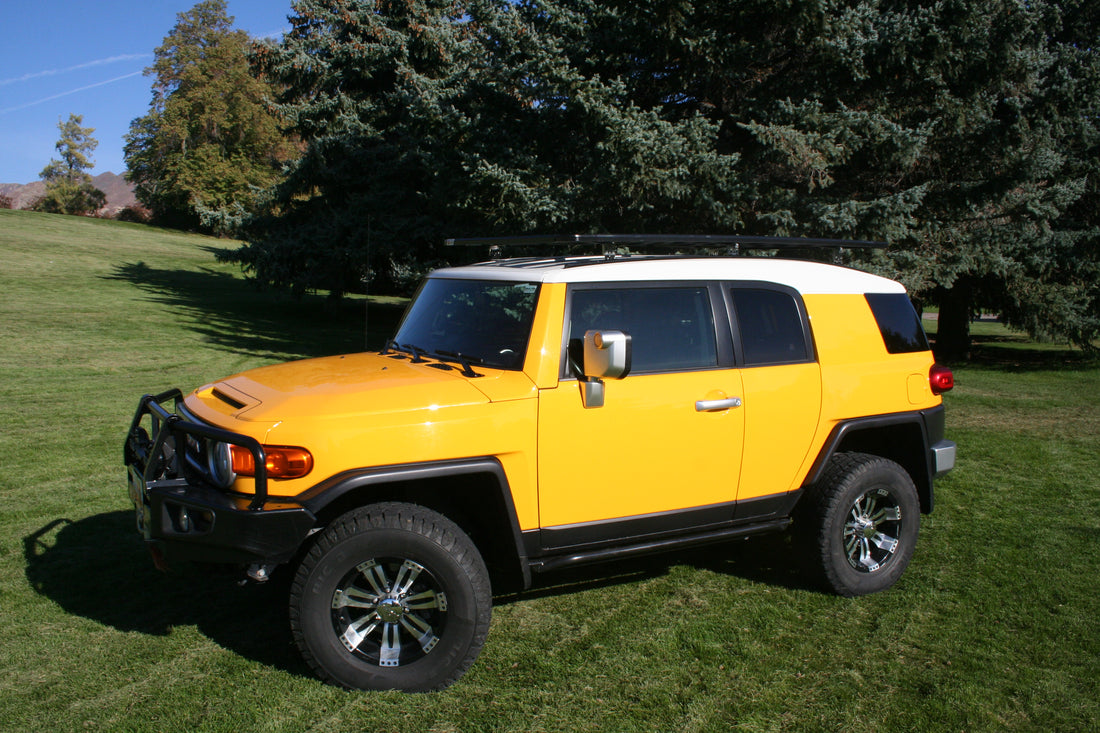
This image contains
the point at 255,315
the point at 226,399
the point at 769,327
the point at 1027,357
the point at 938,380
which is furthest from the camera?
the point at 255,315

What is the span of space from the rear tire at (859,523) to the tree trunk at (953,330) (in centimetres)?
1654

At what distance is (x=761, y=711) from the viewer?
145 inches

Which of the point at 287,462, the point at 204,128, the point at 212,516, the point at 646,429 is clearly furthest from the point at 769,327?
the point at 204,128

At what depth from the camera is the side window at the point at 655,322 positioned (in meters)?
4.28

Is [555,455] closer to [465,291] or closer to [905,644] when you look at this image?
[465,291]

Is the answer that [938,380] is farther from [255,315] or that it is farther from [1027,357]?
[255,315]

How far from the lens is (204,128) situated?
54.9m

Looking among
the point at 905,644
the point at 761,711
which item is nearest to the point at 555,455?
the point at 761,711

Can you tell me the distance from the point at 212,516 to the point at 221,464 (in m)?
0.23

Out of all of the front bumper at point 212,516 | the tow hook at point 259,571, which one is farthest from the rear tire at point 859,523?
the tow hook at point 259,571

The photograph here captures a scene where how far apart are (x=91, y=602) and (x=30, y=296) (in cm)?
2025

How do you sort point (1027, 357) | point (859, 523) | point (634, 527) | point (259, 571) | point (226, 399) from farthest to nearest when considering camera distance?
1. point (1027, 357)
2. point (859, 523)
3. point (634, 527)
4. point (226, 399)
5. point (259, 571)

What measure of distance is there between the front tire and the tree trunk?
1895 centimetres

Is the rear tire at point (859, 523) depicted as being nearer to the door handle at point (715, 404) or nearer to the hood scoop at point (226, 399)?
the door handle at point (715, 404)
